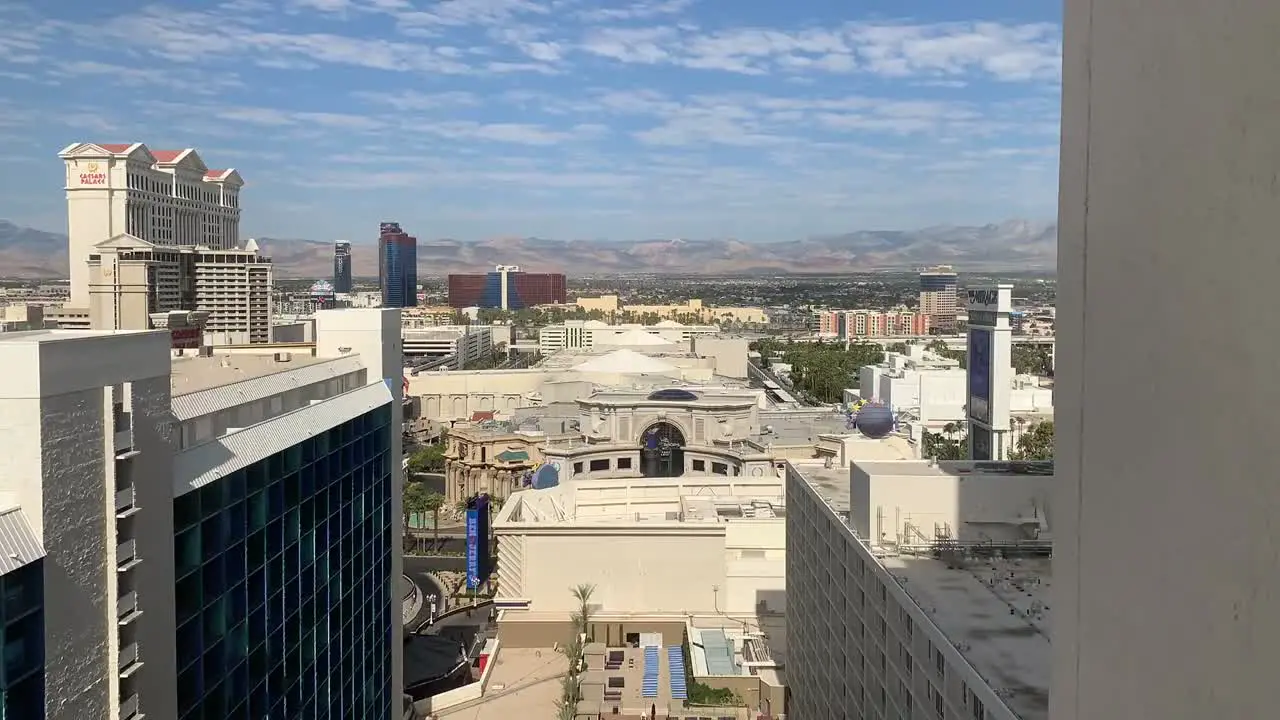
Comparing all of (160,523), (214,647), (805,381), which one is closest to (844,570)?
(214,647)

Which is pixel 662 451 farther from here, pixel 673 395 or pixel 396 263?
pixel 396 263

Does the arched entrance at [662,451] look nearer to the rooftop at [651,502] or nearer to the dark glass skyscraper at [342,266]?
the rooftop at [651,502]

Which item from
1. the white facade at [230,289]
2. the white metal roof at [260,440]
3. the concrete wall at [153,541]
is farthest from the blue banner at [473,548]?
the white facade at [230,289]

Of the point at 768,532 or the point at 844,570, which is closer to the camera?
the point at 844,570

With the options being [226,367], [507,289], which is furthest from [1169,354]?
[507,289]

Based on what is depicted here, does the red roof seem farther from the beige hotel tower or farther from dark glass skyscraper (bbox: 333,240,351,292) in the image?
dark glass skyscraper (bbox: 333,240,351,292)

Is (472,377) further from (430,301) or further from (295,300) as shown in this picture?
(430,301)
